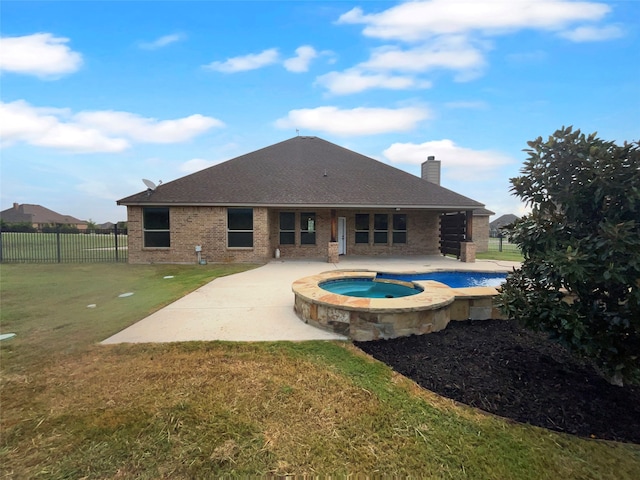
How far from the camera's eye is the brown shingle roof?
13.6m

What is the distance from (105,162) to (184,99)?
667 centimetres

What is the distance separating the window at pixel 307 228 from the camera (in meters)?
15.9

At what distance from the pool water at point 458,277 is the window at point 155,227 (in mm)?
10106

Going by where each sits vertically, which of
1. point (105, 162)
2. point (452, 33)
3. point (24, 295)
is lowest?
point (24, 295)

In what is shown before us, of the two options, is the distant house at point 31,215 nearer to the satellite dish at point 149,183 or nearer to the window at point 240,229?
the satellite dish at point 149,183

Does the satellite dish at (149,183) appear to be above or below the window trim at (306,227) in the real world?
above

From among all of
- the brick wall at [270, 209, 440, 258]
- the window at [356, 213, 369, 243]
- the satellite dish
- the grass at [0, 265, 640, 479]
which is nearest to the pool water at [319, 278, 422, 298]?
the grass at [0, 265, 640, 479]

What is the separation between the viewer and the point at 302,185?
1510 centimetres

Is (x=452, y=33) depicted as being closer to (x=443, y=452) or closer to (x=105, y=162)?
(x=443, y=452)

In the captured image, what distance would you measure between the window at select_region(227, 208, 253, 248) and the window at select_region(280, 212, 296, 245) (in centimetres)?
232

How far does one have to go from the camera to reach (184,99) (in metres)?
13.6

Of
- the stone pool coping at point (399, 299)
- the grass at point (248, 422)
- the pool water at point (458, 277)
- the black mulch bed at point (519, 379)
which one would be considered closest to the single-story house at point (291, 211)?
the pool water at point (458, 277)

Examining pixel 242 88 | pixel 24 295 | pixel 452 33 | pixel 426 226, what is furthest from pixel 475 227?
pixel 24 295

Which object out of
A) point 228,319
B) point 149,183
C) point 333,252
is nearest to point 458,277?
point 333,252
